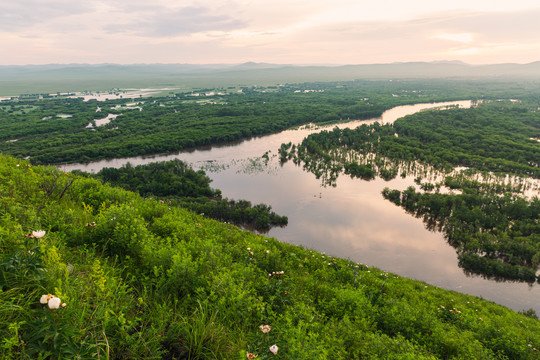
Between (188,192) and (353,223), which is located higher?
(188,192)

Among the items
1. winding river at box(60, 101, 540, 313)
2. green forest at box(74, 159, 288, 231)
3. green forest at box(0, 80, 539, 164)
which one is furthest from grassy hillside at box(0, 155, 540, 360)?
green forest at box(0, 80, 539, 164)

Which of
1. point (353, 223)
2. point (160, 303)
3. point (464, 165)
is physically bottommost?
point (353, 223)

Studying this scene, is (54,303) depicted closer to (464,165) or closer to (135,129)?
(464,165)

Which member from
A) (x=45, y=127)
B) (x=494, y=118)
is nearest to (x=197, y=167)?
(x=45, y=127)

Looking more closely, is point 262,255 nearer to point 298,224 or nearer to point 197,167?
point 298,224

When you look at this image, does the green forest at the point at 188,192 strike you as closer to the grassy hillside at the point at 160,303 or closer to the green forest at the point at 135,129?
the green forest at the point at 135,129

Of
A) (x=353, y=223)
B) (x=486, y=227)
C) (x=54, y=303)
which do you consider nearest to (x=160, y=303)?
(x=54, y=303)

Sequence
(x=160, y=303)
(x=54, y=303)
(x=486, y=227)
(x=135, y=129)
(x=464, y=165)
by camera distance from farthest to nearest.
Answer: (x=135, y=129) → (x=464, y=165) → (x=486, y=227) → (x=160, y=303) → (x=54, y=303)
